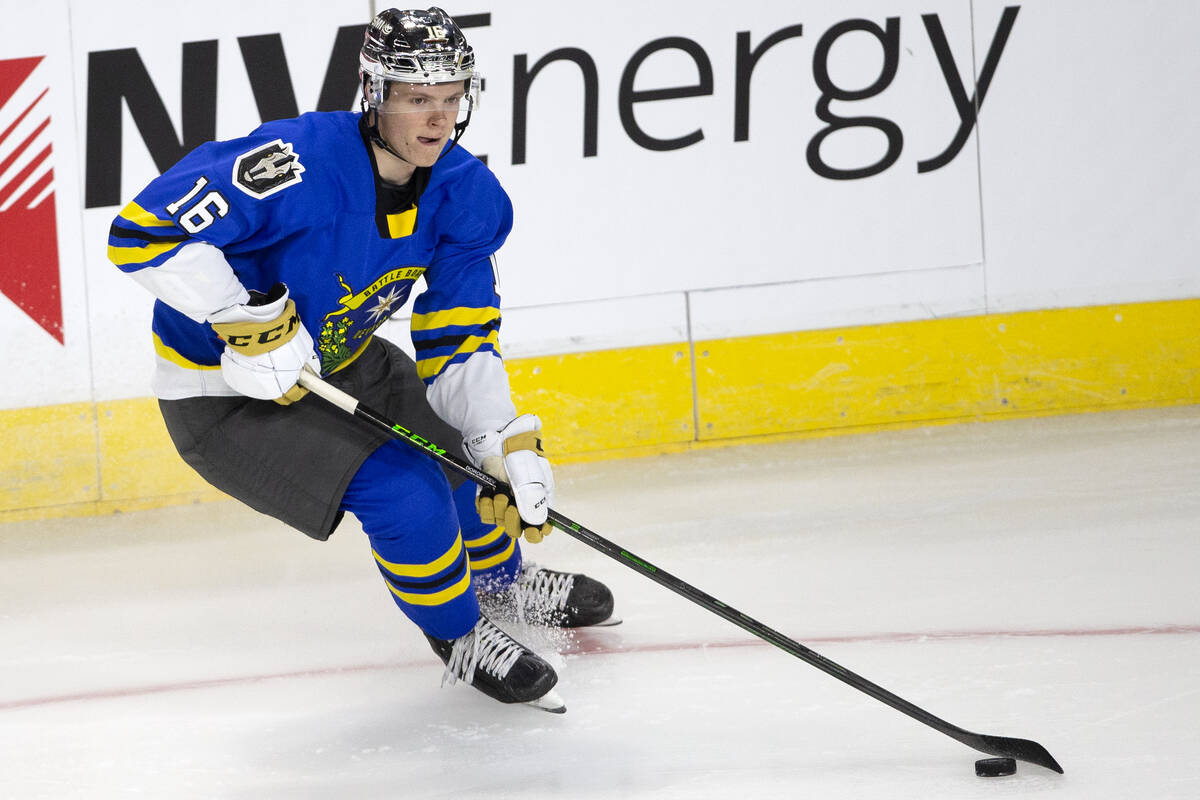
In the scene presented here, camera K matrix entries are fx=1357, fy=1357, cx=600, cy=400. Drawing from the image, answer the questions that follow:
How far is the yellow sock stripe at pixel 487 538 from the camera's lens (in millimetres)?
2381

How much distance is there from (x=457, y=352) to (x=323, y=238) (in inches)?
12.1

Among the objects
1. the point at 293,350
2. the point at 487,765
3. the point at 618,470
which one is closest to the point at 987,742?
the point at 487,765

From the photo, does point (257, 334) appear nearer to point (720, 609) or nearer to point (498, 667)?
point (498, 667)

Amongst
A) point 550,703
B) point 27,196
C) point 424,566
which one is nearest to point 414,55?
point 424,566

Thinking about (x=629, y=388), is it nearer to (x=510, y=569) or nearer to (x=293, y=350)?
(x=510, y=569)

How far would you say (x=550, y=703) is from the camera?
2117mm

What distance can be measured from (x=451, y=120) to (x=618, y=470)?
1.95 metres

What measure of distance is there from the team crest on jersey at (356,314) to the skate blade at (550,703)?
0.63 meters

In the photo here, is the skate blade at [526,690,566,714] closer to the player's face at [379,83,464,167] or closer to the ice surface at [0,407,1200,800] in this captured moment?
the ice surface at [0,407,1200,800]

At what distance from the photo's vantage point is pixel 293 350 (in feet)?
6.55

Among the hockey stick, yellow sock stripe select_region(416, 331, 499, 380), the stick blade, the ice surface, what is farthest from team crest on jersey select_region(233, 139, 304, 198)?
the stick blade

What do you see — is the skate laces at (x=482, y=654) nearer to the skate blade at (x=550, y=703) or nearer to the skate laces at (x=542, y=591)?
the skate blade at (x=550, y=703)

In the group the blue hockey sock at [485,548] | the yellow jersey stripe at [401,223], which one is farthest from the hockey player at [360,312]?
the blue hockey sock at [485,548]

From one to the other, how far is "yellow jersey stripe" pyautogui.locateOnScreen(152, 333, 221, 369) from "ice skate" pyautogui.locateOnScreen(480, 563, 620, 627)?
2.20 ft
